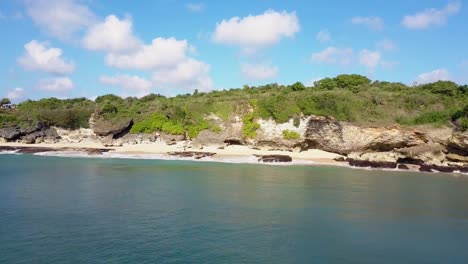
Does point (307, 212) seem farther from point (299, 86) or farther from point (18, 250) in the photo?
point (299, 86)

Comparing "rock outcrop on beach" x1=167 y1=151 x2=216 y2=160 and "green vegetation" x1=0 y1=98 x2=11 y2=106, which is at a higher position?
"green vegetation" x1=0 y1=98 x2=11 y2=106

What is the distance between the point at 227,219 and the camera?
15.5m

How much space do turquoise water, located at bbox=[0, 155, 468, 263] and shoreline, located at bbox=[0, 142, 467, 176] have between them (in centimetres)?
1105

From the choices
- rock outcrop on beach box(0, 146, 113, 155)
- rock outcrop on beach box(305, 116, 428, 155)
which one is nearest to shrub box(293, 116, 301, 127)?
rock outcrop on beach box(305, 116, 428, 155)

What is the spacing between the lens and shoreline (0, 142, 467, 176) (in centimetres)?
3862

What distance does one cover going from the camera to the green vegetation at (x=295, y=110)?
4175cm

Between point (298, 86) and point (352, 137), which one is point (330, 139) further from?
point (298, 86)

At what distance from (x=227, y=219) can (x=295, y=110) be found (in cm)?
3032

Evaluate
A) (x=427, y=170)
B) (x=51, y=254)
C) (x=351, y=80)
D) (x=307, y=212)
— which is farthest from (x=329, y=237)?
(x=351, y=80)

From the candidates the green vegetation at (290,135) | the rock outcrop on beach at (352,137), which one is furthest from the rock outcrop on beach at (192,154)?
the rock outcrop on beach at (352,137)

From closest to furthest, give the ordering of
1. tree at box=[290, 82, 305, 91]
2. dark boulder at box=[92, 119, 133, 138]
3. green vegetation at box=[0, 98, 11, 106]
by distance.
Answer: dark boulder at box=[92, 119, 133, 138] → tree at box=[290, 82, 305, 91] → green vegetation at box=[0, 98, 11, 106]

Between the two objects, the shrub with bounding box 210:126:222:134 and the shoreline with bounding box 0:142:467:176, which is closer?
the shoreline with bounding box 0:142:467:176

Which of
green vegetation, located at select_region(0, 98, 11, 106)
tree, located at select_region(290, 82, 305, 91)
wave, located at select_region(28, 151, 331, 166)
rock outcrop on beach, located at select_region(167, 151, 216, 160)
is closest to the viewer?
wave, located at select_region(28, 151, 331, 166)

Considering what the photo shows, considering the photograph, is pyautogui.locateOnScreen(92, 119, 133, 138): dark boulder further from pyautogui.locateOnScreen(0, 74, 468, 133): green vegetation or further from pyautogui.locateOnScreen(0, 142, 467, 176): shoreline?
pyautogui.locateOnScreen(0, 142, 467, 176): shoreline
